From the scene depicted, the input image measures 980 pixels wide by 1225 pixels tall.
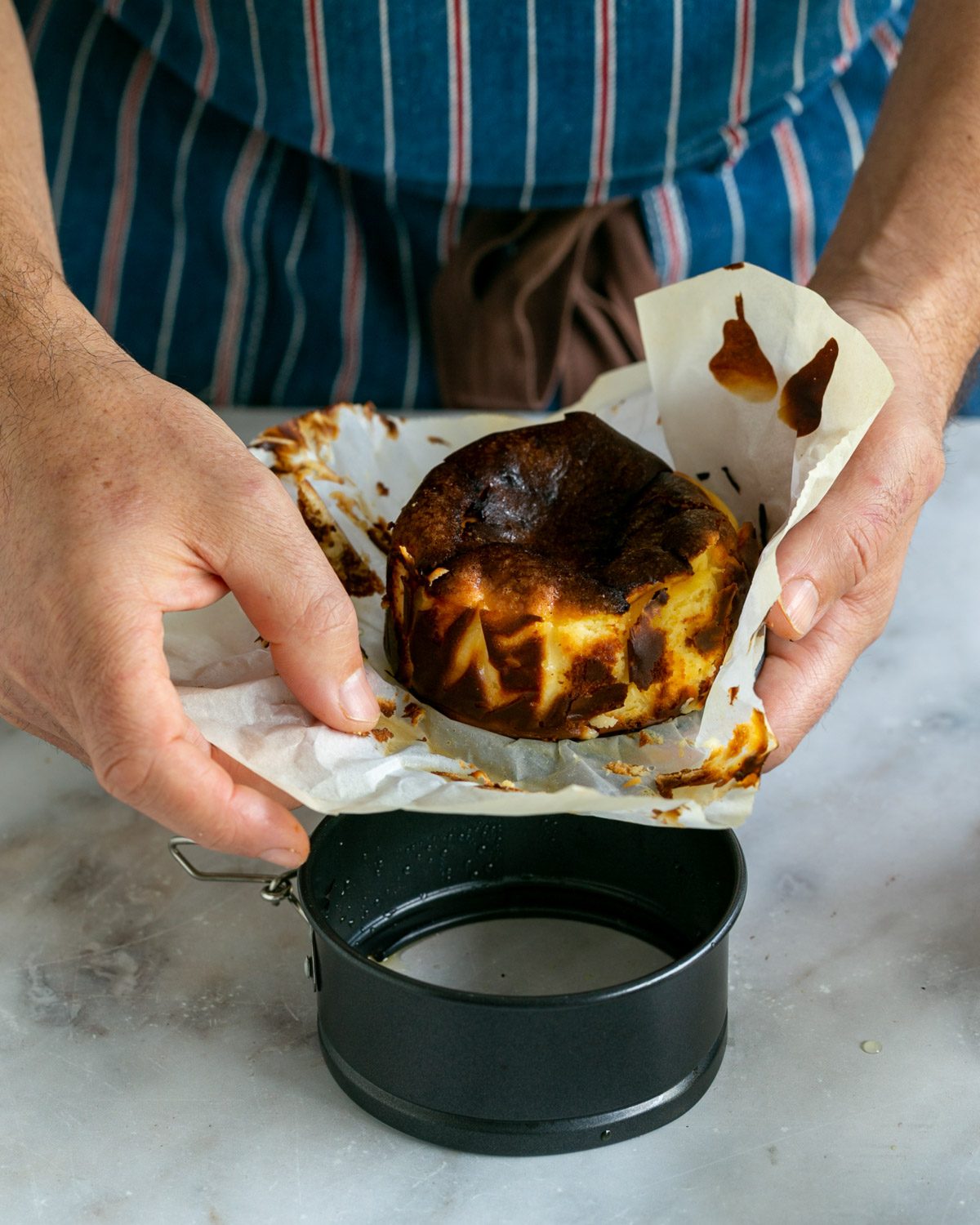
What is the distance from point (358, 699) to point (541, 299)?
96 centimetres

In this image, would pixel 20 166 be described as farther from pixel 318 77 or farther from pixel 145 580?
pixel 145 580

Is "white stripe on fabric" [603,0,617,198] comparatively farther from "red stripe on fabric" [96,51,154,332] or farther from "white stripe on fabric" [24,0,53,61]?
"white stripe on fabric" [24,0,53,61]

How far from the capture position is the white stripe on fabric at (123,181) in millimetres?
1886

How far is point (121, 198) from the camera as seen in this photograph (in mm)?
1969

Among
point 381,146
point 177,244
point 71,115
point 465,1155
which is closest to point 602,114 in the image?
point 381,146

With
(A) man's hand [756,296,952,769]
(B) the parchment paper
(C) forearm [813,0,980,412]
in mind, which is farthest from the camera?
(C) forearm [813,0,980,412]

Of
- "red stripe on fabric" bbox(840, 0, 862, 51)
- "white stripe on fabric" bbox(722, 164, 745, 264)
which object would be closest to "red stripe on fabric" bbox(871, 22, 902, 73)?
"red stripe on fabric" bbox(840, 0, 862, 51)

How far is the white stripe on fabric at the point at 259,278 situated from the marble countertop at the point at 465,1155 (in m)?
0.79

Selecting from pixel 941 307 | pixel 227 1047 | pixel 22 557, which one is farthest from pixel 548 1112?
pixel 941 307

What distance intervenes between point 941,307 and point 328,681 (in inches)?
31.2

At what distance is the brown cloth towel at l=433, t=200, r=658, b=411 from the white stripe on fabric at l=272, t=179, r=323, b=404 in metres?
0.21

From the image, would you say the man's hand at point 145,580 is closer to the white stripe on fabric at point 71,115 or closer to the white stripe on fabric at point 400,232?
the white stripe on fabric at point 400,232

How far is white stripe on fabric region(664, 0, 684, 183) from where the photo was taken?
1.70m

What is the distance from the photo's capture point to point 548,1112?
1.01 metres
